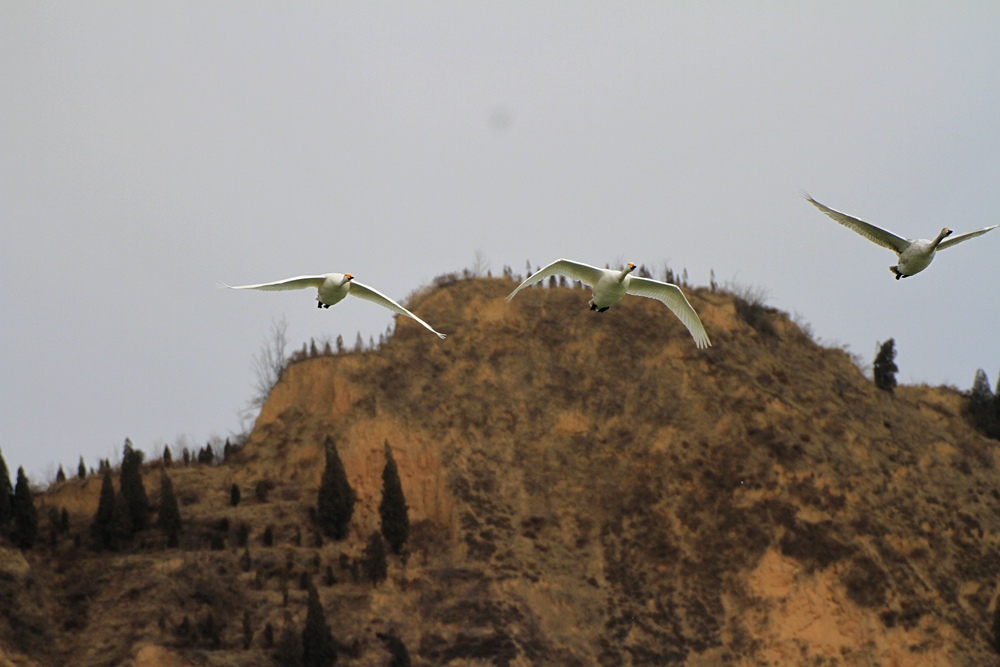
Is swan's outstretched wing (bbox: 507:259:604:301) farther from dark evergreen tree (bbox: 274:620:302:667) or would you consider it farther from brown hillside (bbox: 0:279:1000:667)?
brown hillside (bbox: 0:279:1000:667)

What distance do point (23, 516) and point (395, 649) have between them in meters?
12.6

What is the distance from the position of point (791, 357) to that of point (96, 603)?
94.5ft

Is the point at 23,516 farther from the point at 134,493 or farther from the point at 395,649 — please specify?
the point at 395,649

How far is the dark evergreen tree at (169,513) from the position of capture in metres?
43.7

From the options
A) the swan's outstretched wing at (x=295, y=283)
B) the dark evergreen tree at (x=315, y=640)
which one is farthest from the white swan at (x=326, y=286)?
the dark evergreen tree at (x=315, y=640)

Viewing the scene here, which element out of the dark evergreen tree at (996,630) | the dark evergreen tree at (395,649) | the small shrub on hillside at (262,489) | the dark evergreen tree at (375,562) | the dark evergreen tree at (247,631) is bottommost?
the dark evergreen tree at (996,630)

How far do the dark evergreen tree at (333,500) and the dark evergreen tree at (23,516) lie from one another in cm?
878

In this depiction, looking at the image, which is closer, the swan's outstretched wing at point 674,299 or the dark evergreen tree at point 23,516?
the swan's outstretched wing at point 674,299

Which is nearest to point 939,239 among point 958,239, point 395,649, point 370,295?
point 958,239

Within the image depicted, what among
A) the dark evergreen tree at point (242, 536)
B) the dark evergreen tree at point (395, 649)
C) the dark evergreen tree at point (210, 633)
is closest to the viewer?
the dark evergreen tree at point (210, 633)

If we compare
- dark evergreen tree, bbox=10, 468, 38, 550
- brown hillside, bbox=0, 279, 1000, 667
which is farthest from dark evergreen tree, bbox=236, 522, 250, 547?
dark evergreen tree, bbox=10, 468, 38, 550

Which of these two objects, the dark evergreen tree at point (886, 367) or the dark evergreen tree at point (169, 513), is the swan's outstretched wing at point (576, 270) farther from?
the dark evergreen tree at point (886, 367)

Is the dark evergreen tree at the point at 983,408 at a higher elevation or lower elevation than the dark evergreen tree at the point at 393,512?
higher

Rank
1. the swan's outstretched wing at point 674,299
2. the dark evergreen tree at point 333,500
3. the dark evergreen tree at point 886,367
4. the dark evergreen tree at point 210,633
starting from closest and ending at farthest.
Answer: the swan's outstretched wing at point 674,299, the dark evergreen tree at point 210,633, the dark evergreen tree at point 333,500, the dark evergreen tree at point 886,367
